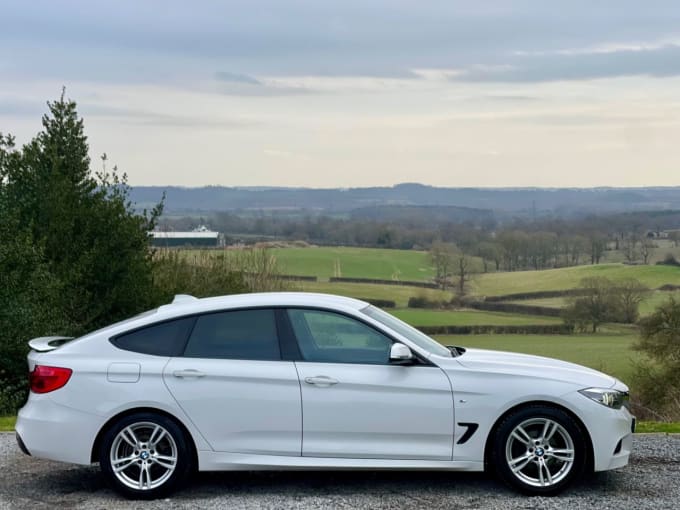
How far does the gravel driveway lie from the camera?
645cm

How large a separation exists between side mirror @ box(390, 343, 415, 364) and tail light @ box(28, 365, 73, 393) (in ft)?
7.85

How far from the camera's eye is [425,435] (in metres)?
6.57

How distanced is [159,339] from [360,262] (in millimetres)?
75886

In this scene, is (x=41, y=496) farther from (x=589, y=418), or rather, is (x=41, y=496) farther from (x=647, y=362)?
(x=647, y=362)

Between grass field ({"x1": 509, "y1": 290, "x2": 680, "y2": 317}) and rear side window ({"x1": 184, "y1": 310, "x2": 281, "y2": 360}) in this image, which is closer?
rear side window ({"x1": 184, "y1": 310, "x2": 281, "y2": 360})

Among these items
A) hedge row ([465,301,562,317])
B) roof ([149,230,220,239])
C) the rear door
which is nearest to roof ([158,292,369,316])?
the rear door

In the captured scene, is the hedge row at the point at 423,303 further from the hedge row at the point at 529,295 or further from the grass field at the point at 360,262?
the grass field at the point at 360,262

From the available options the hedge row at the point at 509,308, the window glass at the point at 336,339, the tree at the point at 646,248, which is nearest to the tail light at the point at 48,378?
the window glass at the point at 336,339

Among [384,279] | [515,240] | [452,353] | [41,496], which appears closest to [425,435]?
[452,353]

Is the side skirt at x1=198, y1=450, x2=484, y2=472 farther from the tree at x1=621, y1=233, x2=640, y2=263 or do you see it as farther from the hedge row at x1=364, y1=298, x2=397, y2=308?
the tree at x1=621, y1=233, x2=640, y2=263

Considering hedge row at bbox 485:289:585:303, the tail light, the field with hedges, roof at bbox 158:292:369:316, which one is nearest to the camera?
the tail light

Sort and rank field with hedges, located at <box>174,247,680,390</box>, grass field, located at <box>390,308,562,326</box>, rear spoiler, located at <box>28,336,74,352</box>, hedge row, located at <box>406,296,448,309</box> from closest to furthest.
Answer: rear spoiler, located at <box>28,336,74,352</box>
field with hedges, located at <box>174,247,680,390</box>
grass field, located at <box>390,308,562,326</box>
hedge row, located at <box>406,296,448,309</box>

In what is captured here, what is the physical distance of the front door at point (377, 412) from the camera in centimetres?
654

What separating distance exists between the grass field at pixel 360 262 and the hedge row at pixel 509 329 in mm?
14939
